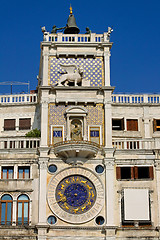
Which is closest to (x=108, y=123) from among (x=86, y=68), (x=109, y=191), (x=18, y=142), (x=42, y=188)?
(x=86, y=68)

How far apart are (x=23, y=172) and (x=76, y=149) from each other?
4389 mm

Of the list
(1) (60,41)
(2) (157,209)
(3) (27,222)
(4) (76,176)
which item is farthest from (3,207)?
(1) (60,41)

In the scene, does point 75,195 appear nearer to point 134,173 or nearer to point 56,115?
point 134,173

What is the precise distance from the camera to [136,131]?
43.1 metres

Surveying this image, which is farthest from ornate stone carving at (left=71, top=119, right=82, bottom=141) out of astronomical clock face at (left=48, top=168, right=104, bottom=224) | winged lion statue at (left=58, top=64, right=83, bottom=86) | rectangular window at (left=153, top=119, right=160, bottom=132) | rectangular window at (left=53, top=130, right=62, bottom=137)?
rectangular window at (left=153, top=119, right=160, bottom=132)

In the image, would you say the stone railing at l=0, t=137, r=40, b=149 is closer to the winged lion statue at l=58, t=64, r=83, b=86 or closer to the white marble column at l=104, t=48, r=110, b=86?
the winged lion statue at l=58, t=64, r=83, b=86

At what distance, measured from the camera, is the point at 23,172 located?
39.5m

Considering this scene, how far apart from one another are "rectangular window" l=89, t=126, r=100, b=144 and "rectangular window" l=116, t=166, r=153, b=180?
108 inches

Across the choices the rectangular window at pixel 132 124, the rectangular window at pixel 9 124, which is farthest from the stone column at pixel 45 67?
the rectangular window at pixel 132 124

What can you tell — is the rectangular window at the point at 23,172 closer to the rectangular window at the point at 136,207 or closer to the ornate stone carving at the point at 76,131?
the ornate stone carving at the point at 76,131

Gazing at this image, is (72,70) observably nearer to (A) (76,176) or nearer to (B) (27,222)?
(A) (76,176)

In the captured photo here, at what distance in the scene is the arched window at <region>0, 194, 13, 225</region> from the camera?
125 feet

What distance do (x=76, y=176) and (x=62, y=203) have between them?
2252 millimetres

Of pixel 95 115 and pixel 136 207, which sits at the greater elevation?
pixel 95 115
